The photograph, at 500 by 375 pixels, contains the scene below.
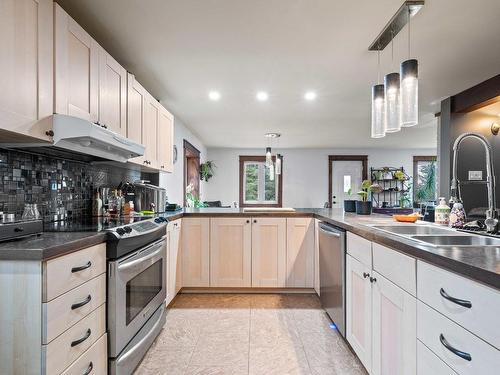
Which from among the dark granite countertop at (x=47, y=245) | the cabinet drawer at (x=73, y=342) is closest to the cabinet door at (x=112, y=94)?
the dark granite countertop at (x=47, y=245)

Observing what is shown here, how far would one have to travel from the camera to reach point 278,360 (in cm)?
198

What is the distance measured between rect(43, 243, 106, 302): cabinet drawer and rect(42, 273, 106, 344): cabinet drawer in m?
0.03

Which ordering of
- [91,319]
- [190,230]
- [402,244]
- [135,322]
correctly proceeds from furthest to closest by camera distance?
[190,230] < [135,322] < [91,319] < [402,244]

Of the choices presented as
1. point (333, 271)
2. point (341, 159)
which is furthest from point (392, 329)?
point (341, 159)

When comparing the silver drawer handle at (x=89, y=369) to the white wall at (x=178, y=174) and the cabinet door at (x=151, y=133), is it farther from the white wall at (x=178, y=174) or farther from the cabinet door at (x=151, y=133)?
the white wall at (x=178, y=174)

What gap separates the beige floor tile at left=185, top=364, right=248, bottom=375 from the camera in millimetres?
1849

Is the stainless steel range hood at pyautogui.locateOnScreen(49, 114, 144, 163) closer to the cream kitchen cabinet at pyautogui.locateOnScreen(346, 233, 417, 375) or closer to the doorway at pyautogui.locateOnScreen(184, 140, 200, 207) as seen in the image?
the cream kitchen cabinet at pyautogui.locateOnScreen(346, 233, 417, 375)

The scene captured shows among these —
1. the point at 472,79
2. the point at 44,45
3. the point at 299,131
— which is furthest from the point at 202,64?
the point at 299,131

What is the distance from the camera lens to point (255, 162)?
27.9 ft

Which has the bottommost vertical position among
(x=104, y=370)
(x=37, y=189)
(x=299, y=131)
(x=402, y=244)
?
(x=104, y=370)

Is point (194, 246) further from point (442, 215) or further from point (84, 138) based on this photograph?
point (442, 215)

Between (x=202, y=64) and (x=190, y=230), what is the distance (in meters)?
1.64

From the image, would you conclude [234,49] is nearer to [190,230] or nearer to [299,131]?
[190,230]

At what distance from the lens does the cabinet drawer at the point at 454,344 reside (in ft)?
2.66
